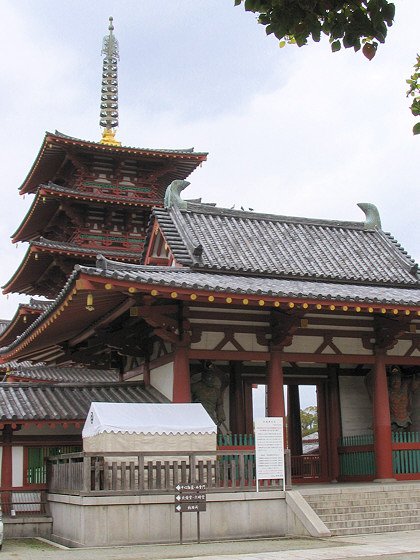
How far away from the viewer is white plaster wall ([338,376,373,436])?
19125mm

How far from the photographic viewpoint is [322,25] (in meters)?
6.52

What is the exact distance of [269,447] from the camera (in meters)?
13.8

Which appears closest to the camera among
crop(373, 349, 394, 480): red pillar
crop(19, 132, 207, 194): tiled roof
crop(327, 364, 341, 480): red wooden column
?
crop(373, 349, 394, 480): red pillar

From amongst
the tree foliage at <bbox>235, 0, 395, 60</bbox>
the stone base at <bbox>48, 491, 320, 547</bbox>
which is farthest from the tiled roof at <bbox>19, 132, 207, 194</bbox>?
the tree foliage at <bbox>235, 0, 395, 60</bbox>

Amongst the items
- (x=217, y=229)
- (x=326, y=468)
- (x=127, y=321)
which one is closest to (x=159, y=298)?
(x=127, y=321)

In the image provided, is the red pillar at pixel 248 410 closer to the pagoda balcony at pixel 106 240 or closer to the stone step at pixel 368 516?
the stone step at pixel 368 516

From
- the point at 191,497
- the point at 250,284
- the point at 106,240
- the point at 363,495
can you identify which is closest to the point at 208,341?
the point at 250,284

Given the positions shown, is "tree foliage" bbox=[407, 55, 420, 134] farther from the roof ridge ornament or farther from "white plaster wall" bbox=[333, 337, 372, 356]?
the roof ridge ornament

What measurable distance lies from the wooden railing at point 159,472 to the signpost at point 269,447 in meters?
0.28

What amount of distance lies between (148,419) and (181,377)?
1665 millimetres

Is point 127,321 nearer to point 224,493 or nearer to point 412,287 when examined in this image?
point 224,493

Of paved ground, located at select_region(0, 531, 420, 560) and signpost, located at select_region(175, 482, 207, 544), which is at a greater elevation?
signpost, located at select_region(175, 482, 207, 544)

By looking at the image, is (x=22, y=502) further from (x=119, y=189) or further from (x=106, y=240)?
(x=119, y=189)

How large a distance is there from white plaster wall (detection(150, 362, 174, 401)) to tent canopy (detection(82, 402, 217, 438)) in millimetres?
1281
